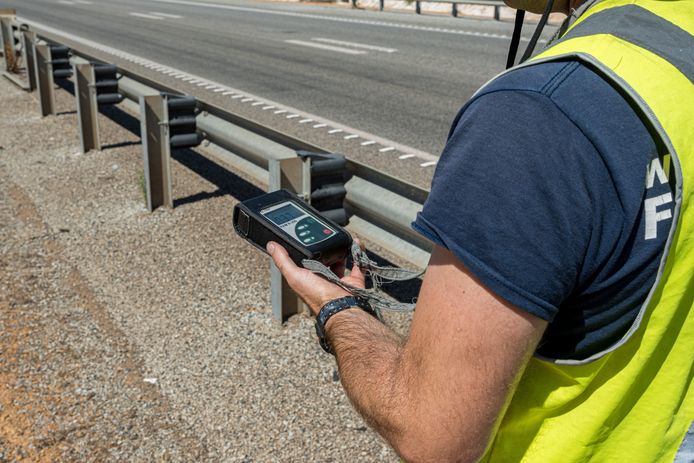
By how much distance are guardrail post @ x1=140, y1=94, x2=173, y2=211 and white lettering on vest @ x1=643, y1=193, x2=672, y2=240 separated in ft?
16.6

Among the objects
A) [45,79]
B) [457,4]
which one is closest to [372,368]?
[45,79]

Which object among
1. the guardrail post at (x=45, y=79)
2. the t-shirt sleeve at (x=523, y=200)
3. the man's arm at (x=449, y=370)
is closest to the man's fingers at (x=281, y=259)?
the man's arm at (x=449, y=370)

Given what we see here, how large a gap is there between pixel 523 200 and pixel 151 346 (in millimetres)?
3181

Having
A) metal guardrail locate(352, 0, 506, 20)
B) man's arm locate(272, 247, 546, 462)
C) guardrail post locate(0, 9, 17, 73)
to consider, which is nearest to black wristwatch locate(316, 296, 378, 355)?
man's arm locate(272, 247, 546, 462)

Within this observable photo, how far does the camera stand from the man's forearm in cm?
122

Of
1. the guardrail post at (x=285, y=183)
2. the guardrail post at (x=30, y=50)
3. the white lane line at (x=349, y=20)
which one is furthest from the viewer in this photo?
the white lane line at (x=349, y=20)

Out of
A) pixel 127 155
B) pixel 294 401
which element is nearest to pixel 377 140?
pixel 127 155

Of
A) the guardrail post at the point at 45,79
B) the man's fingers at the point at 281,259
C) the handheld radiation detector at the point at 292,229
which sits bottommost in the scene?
the guardrail post at the point at 45,79

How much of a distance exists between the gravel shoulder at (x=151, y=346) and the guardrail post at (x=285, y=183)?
14 centimetres

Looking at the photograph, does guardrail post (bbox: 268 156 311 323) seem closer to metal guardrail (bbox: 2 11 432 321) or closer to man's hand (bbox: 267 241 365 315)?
metal guardrail (bbox: 2 11 432 321)

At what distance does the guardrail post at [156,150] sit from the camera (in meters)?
5.64

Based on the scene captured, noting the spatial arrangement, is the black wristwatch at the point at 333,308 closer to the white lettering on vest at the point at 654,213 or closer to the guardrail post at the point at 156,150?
the white lettering on vest at the point at 654,213

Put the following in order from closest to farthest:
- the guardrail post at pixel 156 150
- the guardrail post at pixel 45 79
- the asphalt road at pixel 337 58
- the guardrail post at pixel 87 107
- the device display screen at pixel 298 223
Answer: the device display screen at pixel 298 223, the guardrail post at pixel 156 150, the guardrail post at pixel 87 107, the guardrail post at pixel 45 79, the asphalt road at pixel 337 58

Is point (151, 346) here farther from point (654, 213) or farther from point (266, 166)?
point (654, 213)
